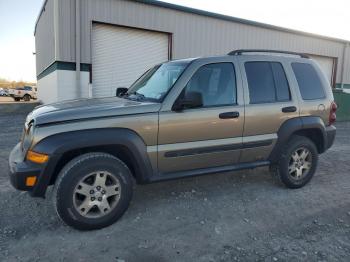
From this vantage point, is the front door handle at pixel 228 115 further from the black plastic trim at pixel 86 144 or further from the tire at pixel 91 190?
the tire at pixel 91 190

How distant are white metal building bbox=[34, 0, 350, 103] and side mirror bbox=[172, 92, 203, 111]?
30.5 ft

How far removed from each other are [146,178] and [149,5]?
11.2 meters

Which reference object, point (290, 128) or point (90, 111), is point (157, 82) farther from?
point (290, 128)

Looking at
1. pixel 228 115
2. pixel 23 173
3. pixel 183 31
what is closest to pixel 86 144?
pixel 23 173

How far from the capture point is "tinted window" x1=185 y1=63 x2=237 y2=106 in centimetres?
393

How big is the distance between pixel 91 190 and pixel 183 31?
12257 millimetres

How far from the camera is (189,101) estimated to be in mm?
3596

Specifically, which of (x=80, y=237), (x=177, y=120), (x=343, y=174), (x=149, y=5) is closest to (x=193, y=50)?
(x=149, y=5)

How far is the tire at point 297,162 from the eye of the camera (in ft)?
15.2

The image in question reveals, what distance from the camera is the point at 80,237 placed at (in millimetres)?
3273

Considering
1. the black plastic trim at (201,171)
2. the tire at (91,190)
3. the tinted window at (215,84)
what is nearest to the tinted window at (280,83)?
the tinted window at (215,84)

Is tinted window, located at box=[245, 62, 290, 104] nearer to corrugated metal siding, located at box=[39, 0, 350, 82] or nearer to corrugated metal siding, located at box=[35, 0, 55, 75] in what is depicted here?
corrugated metal siding, located at box=[39, 0, 350, 82]

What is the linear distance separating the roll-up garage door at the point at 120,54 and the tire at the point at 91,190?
9.83 meters

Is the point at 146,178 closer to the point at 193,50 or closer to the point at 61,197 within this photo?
the point at 61,197
